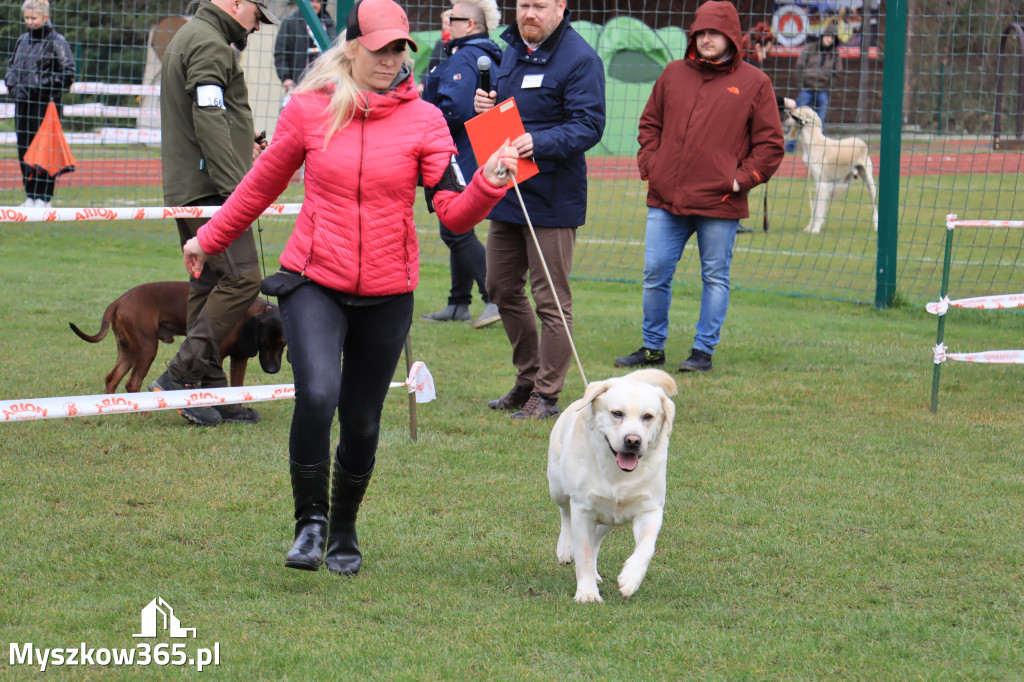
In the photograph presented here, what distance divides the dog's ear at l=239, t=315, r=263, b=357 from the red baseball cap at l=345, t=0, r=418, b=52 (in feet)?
9.41

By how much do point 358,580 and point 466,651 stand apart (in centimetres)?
70

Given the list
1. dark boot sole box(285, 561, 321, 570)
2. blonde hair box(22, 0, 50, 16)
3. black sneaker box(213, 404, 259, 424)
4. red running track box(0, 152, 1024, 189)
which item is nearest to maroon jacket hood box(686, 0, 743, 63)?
black sneaker box(213, 404, 259, 424)

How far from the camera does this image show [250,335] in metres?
6.09

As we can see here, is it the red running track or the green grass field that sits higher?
the red running track

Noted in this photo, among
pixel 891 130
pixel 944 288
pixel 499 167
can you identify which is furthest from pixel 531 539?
pixel 891 130

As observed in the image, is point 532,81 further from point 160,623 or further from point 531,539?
point 160,623

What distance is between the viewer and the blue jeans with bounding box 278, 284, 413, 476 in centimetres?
355

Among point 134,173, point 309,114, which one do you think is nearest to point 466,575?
point 309,114

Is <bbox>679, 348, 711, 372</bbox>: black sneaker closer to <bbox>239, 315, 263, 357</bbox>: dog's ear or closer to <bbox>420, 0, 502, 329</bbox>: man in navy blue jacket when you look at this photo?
<bbox>420, 0, 502, 329</bbox>: man in navy blue jacket

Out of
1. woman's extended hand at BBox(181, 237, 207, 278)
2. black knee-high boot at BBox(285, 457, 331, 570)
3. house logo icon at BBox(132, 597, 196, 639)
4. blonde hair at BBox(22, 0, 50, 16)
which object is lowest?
house logo icon at BBox(132, 597, 196, 639)

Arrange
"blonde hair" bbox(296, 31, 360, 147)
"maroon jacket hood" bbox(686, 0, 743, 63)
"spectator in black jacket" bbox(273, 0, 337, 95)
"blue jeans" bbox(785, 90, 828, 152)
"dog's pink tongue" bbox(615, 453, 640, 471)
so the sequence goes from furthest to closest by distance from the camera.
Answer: "blue jeans" bbox(785, 90, 828, 152) < "spectator in black jacket" bbox(273, 0, 337, 95) < "maroon jacket hood" bbox(686, 0, 743, 63) < "dog's pink tongue" bbox(615, 453, 640, 471) < "blonde hair" bbox(296, 31, 360, 147)

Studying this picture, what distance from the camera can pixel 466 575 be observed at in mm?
4016

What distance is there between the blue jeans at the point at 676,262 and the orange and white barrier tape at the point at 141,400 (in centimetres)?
265

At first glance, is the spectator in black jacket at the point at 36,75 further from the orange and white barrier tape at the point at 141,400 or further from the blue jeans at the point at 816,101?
the blue jeans at the point at 816,101
